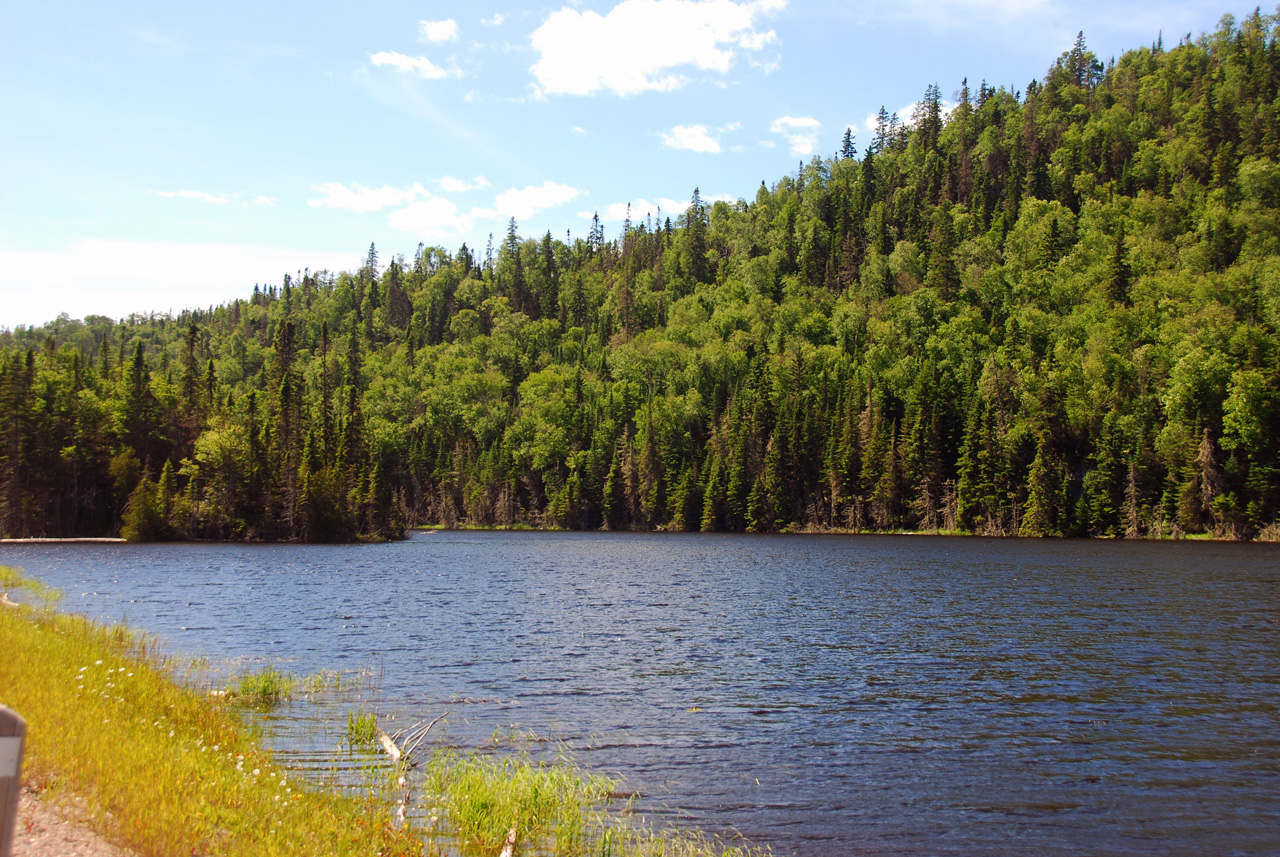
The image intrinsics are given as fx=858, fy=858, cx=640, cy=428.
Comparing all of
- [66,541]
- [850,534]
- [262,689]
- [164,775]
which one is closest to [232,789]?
[164,775]

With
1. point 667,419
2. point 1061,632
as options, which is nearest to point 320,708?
point 1061,632

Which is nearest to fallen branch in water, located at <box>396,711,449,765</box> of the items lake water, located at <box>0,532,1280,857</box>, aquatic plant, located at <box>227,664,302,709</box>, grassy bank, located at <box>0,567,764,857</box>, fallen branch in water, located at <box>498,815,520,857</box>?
grassy bank, located at <box>0,567,764,857</box>

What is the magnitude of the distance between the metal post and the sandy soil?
19.5 ft

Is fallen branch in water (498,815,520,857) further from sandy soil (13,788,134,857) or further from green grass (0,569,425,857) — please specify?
sandy soil (13,788,134,857)

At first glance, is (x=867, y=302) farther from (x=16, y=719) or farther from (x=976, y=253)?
(x=16, y=719)

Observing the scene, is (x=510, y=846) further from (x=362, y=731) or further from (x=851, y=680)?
(x=851, y=680)

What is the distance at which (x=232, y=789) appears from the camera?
42.2 feet

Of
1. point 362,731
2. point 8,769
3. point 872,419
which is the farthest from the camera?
point 872,419

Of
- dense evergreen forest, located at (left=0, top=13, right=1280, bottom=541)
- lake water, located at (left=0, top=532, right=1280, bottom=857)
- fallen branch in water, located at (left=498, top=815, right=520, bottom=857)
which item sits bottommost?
lake water, located at (left=0, top=532, right=1280, bottom=857)

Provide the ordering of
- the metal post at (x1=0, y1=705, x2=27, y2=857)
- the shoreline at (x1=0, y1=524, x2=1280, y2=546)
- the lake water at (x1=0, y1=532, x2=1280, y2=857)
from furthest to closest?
the shoreline at (x1=0, y1=524, x2=1280, y2=546) < the lake water at (x1=0, y1=532, x2=1280, y2=857) < the metal post at (x1=0, y1=705, x2=27, y2=857)

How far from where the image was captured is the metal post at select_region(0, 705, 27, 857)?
4465 mm

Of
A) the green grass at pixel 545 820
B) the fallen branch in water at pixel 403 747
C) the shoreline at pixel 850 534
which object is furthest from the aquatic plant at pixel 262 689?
the shoreline at pixel 850 534

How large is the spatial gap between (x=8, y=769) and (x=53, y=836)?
674 centimetres

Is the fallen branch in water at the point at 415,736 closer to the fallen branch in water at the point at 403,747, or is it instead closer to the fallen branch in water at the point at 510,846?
the fallen branch in water at the point at 403,747
